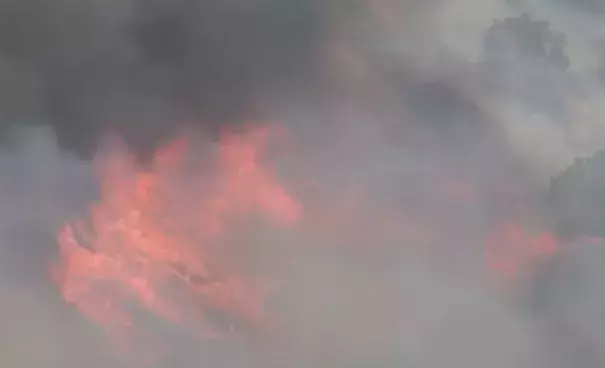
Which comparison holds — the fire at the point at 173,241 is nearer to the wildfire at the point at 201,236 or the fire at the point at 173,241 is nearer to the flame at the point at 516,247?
the wildfire at the point at 201,236

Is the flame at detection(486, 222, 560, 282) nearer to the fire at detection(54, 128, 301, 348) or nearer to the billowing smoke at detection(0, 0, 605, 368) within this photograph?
the billowing smoke at detection(0, 0, 605, 368)

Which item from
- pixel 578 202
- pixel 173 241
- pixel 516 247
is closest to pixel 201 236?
pixel 173 241

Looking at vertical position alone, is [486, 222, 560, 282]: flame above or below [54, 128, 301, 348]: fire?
above

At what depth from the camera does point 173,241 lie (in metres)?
12.8

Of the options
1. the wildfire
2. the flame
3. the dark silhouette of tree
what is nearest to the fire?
the wildfire

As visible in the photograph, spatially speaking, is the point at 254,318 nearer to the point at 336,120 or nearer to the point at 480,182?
the point at 336,120

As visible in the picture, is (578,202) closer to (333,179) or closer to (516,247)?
(516,247)

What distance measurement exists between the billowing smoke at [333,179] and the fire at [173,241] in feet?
0.16

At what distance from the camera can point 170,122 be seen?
13641 millimetres

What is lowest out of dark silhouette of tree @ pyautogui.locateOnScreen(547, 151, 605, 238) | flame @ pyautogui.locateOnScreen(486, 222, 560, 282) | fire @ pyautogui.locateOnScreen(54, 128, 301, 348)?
fire @ pyautogui.locateOnScreen(54, 128, 301, 348)

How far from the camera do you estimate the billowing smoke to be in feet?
40.7

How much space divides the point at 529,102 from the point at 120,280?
10278 mm

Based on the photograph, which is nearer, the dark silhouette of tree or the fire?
the fire

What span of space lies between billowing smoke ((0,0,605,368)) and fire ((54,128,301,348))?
0.16ft
